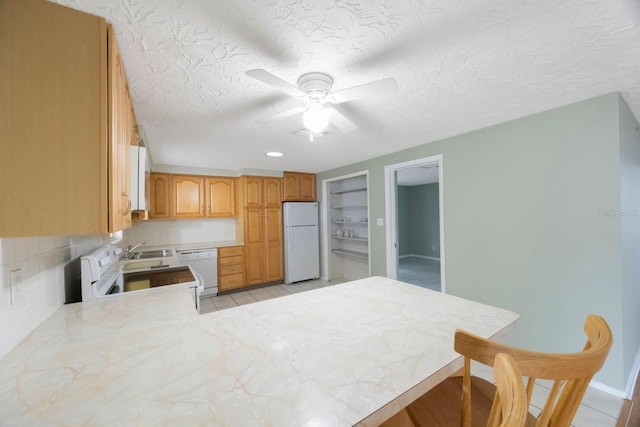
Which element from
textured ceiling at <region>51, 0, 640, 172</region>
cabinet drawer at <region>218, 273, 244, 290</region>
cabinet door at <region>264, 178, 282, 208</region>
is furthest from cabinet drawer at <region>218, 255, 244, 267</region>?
textured ceiling at <region>51, 0, 640, 172</region>

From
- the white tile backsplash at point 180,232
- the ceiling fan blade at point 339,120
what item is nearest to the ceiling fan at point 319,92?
the ceiling fan blade at point 339,120

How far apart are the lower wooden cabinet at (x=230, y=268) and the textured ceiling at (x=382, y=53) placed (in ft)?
8.19

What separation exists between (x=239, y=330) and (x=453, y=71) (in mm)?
1815

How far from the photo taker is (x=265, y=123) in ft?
Answer: 7.30

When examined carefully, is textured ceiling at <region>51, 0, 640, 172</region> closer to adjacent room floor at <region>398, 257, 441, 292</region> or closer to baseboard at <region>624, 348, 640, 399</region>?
baseboard at <region>624, 348, 640, 399</region>

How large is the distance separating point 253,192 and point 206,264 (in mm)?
1476

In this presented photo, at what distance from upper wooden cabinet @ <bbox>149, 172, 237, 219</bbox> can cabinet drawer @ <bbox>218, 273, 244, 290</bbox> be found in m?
1.12

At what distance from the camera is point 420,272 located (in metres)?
5.76

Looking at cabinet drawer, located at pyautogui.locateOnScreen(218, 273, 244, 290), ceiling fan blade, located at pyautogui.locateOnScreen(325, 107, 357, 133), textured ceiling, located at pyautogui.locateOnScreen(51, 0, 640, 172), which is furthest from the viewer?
cabinet drawer, located at pyautogui.locateOnScreen(218, 273, 244, 290)

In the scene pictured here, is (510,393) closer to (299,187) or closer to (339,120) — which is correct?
(339,120)

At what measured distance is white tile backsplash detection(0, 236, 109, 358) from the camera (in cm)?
89

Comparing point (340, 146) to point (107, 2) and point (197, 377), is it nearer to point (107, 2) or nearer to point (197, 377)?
point (107, 2)

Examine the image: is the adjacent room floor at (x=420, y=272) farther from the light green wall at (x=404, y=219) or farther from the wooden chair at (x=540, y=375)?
the wooden chair at (x=540, y=375)

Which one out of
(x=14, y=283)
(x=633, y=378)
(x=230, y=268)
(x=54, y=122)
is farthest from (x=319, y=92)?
(x=230, y=268)
